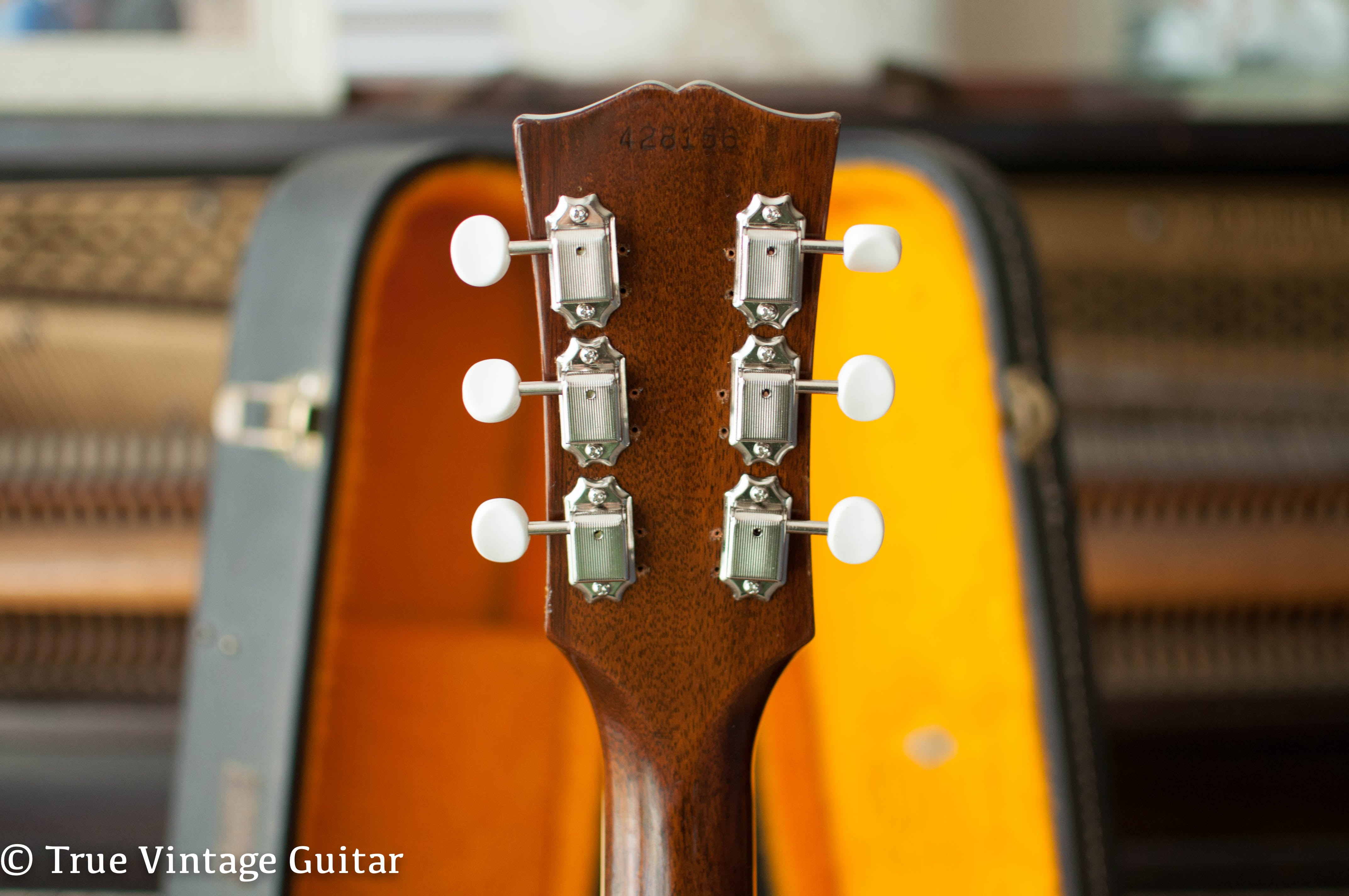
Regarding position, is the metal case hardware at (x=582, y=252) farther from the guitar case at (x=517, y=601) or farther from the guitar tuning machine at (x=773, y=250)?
the guitar case at (x=517, y=601)

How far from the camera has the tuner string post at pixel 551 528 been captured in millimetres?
383

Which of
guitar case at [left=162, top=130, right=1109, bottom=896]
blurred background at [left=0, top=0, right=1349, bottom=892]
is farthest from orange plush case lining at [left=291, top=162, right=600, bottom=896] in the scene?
blurred background at [left=0, top=0, right=1349, bottom=892]

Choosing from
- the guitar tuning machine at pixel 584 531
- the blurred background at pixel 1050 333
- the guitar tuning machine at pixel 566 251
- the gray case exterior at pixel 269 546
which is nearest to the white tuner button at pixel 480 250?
the guitar tuning machine at pixel 566 251

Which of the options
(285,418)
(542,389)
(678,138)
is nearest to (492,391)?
(542,389)

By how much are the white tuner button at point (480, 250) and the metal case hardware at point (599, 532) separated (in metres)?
Answer: 0.10

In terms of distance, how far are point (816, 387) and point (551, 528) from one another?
0.44ft

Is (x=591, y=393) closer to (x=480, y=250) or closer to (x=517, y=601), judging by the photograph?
(x=480, y=250)

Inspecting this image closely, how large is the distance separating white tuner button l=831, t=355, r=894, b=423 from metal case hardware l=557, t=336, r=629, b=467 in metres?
0.04

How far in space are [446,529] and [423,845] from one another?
0.24 metres

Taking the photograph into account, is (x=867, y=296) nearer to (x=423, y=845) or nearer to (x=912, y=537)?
(x=912, y=537)

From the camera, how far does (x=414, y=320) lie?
2.21 feet

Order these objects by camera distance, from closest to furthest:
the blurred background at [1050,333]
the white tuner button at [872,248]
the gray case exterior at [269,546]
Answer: the white tuner button at [872,248] → the gray case exterior at [269,546] → the blurred background at [1050,333]

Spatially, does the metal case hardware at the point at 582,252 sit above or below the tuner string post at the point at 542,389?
above

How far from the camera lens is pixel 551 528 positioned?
1.27ft
